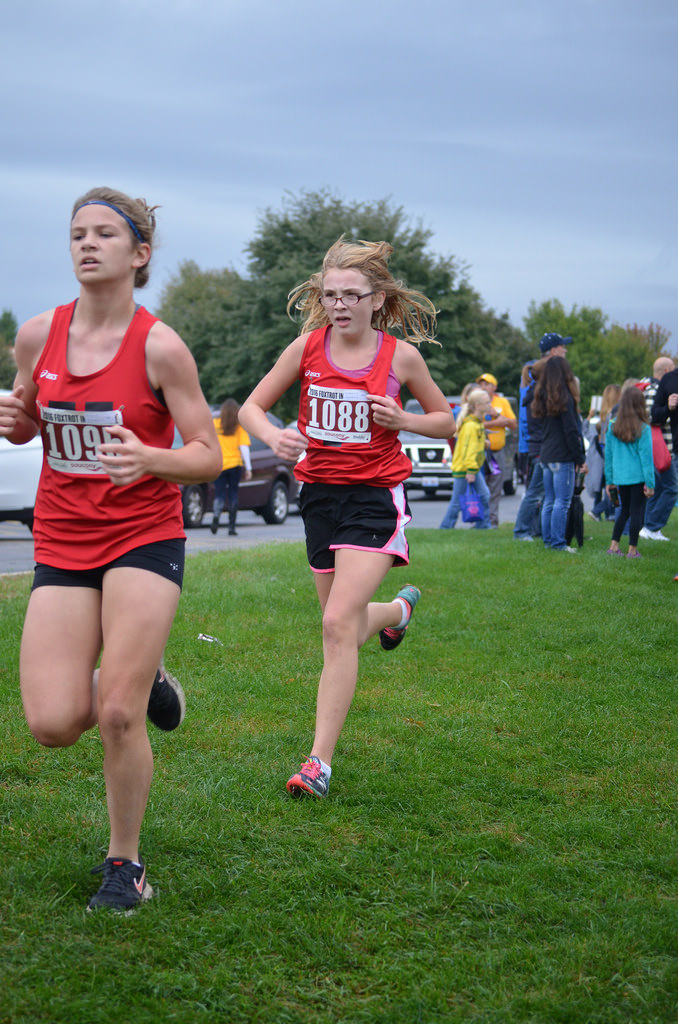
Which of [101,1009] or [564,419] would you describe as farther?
[564,419]

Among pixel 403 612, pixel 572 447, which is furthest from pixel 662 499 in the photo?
pixel 403 612

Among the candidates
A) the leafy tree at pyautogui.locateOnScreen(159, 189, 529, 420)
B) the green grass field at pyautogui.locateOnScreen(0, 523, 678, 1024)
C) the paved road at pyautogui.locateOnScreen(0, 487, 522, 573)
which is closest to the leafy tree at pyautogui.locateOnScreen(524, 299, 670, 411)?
the leafy tree at pyautogui.locateOnScreen(159, 189, 529, 420)

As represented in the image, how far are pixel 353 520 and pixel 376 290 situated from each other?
1010 mm

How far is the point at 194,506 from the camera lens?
1820cm

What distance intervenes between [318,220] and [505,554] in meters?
40.1

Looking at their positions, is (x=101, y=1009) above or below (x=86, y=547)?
below

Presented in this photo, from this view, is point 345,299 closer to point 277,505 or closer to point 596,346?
point 277,505

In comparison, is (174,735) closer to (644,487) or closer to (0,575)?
(0,575)

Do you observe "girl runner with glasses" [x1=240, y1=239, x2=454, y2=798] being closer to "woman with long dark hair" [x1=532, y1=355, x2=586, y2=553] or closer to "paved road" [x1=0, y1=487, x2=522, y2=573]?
"woman with long dark hair" [x1=532, y1=355, x2=586, y2=553]

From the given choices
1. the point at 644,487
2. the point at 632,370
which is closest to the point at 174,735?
the point at 644,487

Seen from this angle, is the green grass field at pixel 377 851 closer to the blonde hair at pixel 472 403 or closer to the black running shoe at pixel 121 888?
the black running shoe at pixel 121 888

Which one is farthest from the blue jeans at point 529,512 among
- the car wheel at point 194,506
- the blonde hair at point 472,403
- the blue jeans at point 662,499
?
the car wheel at point 194,506

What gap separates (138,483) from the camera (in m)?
3.36

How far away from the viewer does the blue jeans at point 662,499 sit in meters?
14.1
